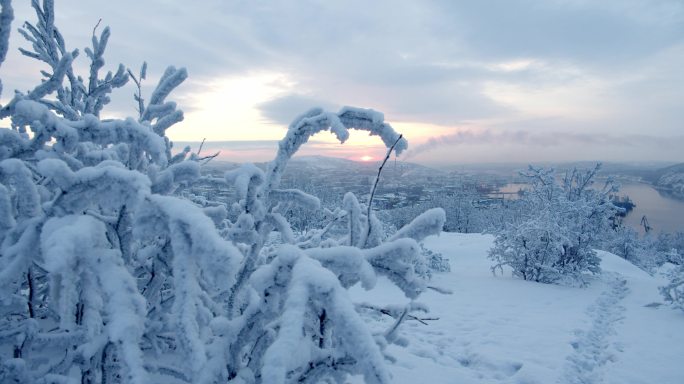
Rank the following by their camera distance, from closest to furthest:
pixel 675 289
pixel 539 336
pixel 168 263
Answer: pixel 168 263 → pixel 539 336 → pixel 675 289

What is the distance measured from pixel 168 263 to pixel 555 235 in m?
11.3

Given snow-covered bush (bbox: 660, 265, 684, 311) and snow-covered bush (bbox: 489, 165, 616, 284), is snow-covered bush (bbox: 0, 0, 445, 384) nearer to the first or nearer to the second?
snow-covered bush (bbox: 660, 265, 684, 311)

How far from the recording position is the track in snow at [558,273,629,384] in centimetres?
490

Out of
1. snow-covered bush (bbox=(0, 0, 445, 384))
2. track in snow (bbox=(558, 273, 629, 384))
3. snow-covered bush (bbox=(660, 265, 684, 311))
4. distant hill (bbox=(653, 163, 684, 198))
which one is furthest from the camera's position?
distant hill (bbox=(653, 163, 684, 198))

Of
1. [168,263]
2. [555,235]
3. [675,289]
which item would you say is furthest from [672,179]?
[168,263]

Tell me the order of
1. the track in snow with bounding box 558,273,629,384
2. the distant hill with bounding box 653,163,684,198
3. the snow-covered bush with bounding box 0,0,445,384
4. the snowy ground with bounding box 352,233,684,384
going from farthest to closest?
the distant hill with bounding box 653,163,684,198 < the track in snow with bounding box 558,273,629,384 < the snowy ground with bounding box 352,233,684,384 < the snow-covered bush with bounding box 0,0,445,384

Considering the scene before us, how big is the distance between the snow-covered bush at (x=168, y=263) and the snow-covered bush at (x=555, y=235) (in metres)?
10.5

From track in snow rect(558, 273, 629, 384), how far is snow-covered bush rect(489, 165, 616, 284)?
4.65 feet

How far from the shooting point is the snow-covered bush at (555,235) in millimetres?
10664

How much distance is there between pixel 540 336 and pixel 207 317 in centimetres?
632

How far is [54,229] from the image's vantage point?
107cm

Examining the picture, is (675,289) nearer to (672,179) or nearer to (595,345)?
(595,345)

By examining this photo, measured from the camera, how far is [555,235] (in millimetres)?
10516

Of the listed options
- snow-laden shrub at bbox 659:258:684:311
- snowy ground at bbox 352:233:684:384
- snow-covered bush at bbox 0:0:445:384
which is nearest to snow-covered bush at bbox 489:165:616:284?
snowy ground at bbox 352:233:684:384
